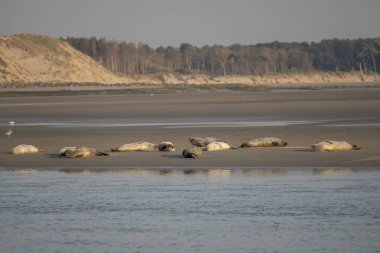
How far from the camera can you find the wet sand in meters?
19.7

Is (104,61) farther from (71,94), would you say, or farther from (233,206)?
(233,206)

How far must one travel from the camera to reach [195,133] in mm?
27438

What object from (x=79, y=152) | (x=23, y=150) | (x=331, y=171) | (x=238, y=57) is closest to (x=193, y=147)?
(x=79, y=152)

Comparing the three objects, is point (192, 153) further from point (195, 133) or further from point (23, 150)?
point (195, 133)

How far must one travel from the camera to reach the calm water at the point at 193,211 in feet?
36.3

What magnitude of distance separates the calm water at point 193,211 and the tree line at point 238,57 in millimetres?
126258

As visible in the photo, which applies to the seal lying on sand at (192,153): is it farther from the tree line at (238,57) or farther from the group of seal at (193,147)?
the tree line at (238,57)

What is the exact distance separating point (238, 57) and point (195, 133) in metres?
144

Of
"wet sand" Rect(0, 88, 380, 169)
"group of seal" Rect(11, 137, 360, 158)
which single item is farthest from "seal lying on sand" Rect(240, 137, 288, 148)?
"wet sand" Rect(0, 88, 380, 169)

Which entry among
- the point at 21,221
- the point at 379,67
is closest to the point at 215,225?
the point at 21,221

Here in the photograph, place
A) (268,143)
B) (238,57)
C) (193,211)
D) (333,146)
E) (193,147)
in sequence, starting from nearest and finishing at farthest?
(193,211), (193,147), (333,146), (268,143), (238,57)

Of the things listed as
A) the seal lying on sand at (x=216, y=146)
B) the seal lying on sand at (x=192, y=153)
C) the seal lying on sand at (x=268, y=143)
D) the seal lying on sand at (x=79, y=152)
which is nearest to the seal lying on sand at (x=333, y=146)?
the seal lying on sand at (x=268, y=143)

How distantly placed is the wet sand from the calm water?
150 cm

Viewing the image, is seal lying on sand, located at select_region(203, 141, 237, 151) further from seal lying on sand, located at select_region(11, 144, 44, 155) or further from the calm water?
seal lying on sand, located at select_region(11, 144, 44, 155)
